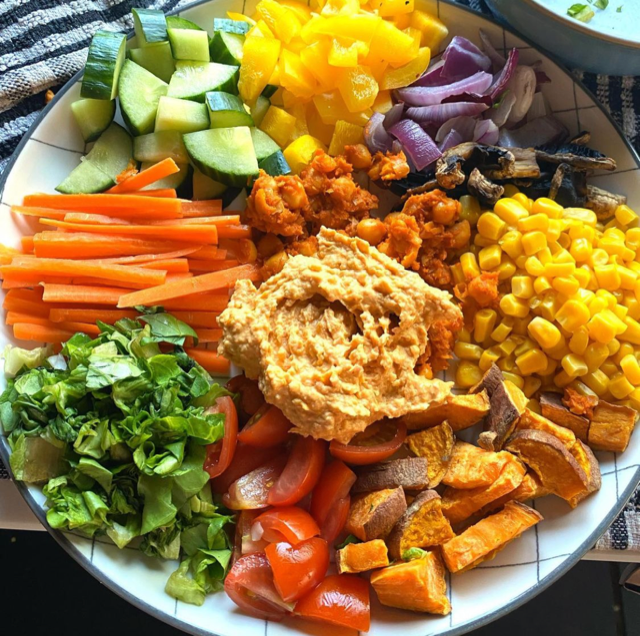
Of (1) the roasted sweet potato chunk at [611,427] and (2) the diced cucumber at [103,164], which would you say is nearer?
(1) the roasted sweet potato chunk at [611,427]

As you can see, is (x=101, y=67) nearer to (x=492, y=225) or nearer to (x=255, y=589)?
(x=492, y=225)

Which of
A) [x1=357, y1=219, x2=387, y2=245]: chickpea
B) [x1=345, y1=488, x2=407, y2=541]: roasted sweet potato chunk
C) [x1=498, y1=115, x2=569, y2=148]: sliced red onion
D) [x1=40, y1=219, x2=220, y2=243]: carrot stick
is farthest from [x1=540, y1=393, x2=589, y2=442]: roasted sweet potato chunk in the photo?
[x1=40, y1=219, x2=220, y2=243]: carrot stick

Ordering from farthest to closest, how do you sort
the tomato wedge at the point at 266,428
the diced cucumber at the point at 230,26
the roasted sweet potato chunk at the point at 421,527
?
the diced cucumber at the point at 230,26
the tomato wedge at the point at 266,428
the roasted sweet potato chunk at the point at 421,527

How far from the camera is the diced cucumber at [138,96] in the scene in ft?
9.15

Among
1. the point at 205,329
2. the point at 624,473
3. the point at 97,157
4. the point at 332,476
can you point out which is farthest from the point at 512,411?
the point at 97,157

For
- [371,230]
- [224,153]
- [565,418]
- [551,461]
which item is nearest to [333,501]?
[551,461]

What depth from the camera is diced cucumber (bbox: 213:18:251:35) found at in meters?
2.84

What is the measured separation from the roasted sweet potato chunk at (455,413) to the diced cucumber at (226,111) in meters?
1.50

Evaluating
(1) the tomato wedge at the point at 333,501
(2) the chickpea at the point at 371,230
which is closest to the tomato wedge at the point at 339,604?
(1) the tomato wedge at the point at 333,501

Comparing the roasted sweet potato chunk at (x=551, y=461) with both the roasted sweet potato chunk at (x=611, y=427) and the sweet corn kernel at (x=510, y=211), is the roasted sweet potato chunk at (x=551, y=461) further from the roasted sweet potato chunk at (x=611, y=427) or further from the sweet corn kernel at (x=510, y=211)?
the sweet corn kernel at (x=510, y=211)

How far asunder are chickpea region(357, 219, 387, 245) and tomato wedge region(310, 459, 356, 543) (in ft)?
3.27

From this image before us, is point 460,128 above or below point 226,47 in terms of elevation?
below

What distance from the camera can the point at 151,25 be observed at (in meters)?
2.78

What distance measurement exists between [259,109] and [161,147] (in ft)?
1.59
